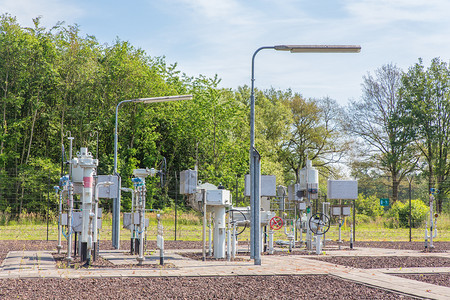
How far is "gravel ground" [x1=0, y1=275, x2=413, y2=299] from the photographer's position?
25.9 feet

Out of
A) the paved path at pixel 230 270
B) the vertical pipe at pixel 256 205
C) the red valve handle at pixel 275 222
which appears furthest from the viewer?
the red valve handle at pixel 275 222

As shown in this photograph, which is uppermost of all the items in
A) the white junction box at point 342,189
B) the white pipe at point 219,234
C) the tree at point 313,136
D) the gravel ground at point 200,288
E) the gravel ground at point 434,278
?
the tree at point 313,136

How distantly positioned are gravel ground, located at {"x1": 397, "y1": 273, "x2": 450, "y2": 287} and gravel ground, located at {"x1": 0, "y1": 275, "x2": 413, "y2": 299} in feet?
5.12

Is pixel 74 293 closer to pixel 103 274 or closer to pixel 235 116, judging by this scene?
pixel 103 274

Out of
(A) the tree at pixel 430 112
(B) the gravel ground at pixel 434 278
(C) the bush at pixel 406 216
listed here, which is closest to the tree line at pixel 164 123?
(A) the tree at pixel 430 112

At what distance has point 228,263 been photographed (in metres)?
12.4

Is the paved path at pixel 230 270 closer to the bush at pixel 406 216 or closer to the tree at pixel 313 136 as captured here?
the bush at pixel 406 216

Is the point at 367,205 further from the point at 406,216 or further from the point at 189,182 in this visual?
the point at 189,182

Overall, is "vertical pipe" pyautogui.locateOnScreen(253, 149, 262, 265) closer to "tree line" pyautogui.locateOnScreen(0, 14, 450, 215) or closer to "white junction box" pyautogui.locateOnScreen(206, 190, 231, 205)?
"white junction box" pyautogui.locateOnScreen(206, 190, 231, 205)

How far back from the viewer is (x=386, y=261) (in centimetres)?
1332

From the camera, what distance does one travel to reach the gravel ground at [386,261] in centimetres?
1243

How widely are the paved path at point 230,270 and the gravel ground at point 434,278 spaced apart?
34 cm

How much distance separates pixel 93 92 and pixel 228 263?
85.2 feet

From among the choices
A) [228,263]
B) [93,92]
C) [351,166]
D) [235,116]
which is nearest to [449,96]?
[351,166]
